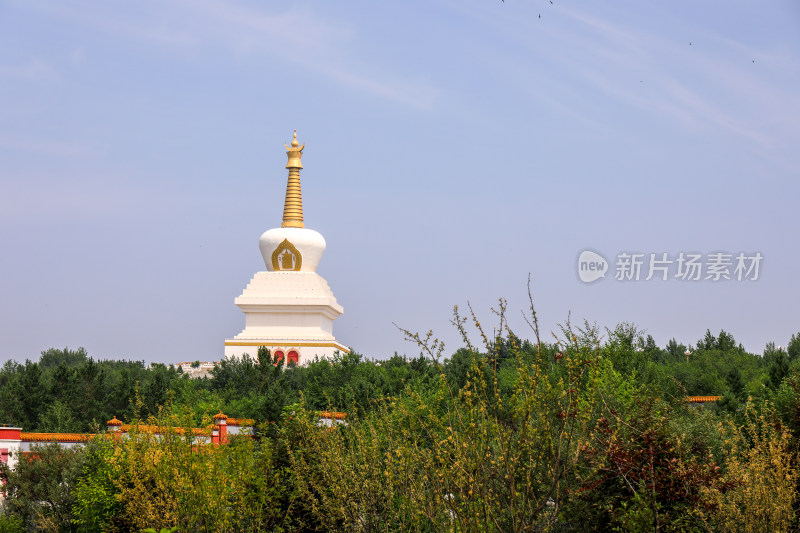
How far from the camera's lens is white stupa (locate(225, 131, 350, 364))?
5638cm

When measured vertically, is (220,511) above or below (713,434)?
below

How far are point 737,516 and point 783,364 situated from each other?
74.6ft

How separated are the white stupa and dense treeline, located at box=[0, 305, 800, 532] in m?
19.9

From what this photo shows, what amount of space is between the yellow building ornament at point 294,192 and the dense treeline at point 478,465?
84.6 ft

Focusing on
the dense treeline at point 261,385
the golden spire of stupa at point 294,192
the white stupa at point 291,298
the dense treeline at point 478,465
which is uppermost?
the golden spire of stupa at point 294,192

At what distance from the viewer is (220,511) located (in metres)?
16.0

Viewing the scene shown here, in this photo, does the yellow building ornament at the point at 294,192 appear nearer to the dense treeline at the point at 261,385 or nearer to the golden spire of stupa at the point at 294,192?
the golden spire of stupa at the point at 294,192

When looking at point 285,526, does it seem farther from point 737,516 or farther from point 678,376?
point 678,376

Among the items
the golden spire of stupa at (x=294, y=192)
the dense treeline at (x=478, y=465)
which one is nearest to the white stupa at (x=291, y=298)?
the golden spire of stupa at (x=294, y=192)

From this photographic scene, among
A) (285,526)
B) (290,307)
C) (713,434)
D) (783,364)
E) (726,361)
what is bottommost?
(285,526)

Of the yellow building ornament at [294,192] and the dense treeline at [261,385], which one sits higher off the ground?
the yellow building ornament at [294,192]

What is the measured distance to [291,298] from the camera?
57.3m

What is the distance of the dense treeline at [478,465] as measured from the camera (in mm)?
8562

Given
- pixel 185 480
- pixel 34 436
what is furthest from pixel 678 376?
pixel 185 480
